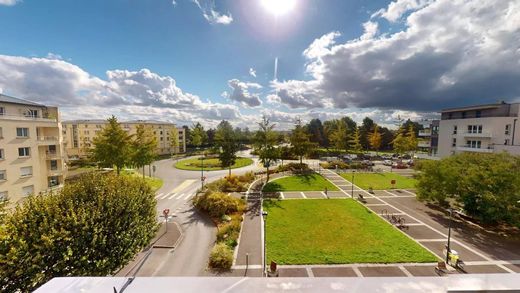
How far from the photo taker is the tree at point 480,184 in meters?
17.2

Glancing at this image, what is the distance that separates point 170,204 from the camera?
26891 millimetres

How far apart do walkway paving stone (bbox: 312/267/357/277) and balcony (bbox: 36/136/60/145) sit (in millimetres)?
32228

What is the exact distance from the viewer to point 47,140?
26641mm

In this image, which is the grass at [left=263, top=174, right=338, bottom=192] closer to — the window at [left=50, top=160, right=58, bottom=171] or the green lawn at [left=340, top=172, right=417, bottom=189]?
the green lawn at [left=340, top=172, right=417, bottom=189]

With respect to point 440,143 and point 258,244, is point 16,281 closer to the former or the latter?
point 258,244

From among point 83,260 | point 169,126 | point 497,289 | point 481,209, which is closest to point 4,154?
point 83,260

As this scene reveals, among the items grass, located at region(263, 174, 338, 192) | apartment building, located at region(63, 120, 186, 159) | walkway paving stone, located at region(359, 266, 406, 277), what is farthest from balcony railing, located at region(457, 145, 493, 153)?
apartment building, located at region(63, 120, 186, 159)

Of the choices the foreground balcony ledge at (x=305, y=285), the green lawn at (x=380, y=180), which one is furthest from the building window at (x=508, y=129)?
the foreground balcony ledge at (x=305, y=285)

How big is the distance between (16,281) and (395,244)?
20673 mm

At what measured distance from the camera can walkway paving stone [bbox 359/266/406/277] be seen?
44.0ft

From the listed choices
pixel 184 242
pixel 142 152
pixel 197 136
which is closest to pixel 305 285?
pixel 184 242

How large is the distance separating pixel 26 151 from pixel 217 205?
2183 cm

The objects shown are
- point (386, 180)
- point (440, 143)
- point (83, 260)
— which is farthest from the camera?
point (440, 143)

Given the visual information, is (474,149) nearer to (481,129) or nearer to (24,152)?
(481,129)
